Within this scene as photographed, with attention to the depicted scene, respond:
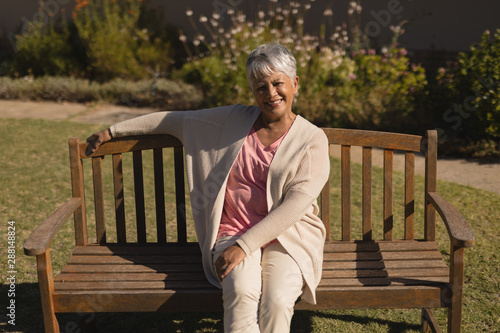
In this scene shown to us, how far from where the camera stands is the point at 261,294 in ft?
8.82

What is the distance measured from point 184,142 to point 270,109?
52 cm

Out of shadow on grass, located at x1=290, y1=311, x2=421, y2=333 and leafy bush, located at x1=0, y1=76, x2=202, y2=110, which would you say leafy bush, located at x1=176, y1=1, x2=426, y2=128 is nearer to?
leafy bush, located at x1=0, y1=76, x2=202, y2=110

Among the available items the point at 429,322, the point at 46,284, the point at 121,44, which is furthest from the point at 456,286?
the point at 121,44

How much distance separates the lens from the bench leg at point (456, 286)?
2.73 m

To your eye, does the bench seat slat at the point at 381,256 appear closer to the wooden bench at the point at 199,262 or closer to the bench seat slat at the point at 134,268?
the wooden bench at the point at 199,262

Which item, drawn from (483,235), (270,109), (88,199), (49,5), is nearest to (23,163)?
(88,199)

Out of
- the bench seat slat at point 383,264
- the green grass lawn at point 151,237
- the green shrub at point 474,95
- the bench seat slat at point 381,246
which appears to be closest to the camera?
the bench seat slat at point 383,264

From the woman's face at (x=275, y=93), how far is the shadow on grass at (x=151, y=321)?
1.34m

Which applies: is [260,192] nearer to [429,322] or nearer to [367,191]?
[367,191]

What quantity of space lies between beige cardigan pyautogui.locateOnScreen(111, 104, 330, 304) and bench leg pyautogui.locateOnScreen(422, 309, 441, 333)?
2.70 ft

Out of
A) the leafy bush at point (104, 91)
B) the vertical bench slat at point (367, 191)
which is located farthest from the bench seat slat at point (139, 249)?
the leafy bush at point (104, 91)

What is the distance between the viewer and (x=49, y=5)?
12.3 m

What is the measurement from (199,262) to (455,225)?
1.35 m

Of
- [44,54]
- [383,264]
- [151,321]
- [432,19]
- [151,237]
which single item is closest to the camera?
[383,264]
